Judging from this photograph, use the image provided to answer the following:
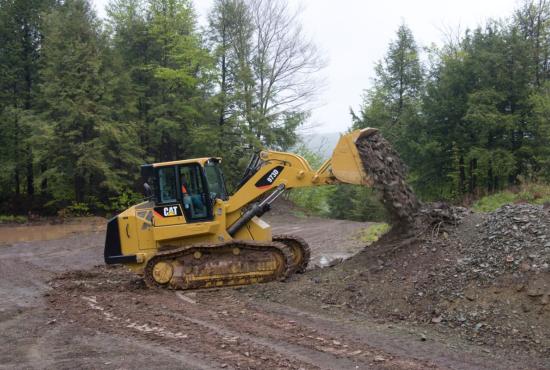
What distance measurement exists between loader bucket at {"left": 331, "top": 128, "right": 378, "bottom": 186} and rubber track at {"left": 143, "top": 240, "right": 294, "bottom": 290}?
5.94 feet

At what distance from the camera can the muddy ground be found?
19.6 feet

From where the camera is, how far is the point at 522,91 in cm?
2327

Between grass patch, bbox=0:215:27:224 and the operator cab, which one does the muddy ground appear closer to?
the operator cab

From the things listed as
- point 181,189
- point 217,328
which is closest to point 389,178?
point 181,189

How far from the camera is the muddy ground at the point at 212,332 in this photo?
19.6ft

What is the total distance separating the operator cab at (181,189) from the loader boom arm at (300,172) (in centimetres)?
56

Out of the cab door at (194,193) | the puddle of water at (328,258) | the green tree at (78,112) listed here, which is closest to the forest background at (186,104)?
the green tree at (78,112)

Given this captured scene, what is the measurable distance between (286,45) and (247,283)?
24.0 m

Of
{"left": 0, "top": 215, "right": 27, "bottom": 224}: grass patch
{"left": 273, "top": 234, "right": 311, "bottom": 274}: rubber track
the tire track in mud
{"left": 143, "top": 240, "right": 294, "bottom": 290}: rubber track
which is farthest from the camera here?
{"left": 0, "top": 215, "right": 27, "bottom": 224}: grass patch

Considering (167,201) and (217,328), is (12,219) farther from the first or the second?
(217,328)

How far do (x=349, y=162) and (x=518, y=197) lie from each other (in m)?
9.67

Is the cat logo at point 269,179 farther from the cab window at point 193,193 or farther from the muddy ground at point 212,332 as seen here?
the muddy ground at point 212,332

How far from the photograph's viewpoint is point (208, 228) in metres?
10.2

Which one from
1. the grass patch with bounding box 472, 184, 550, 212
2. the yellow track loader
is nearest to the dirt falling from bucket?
the yellow track loader
